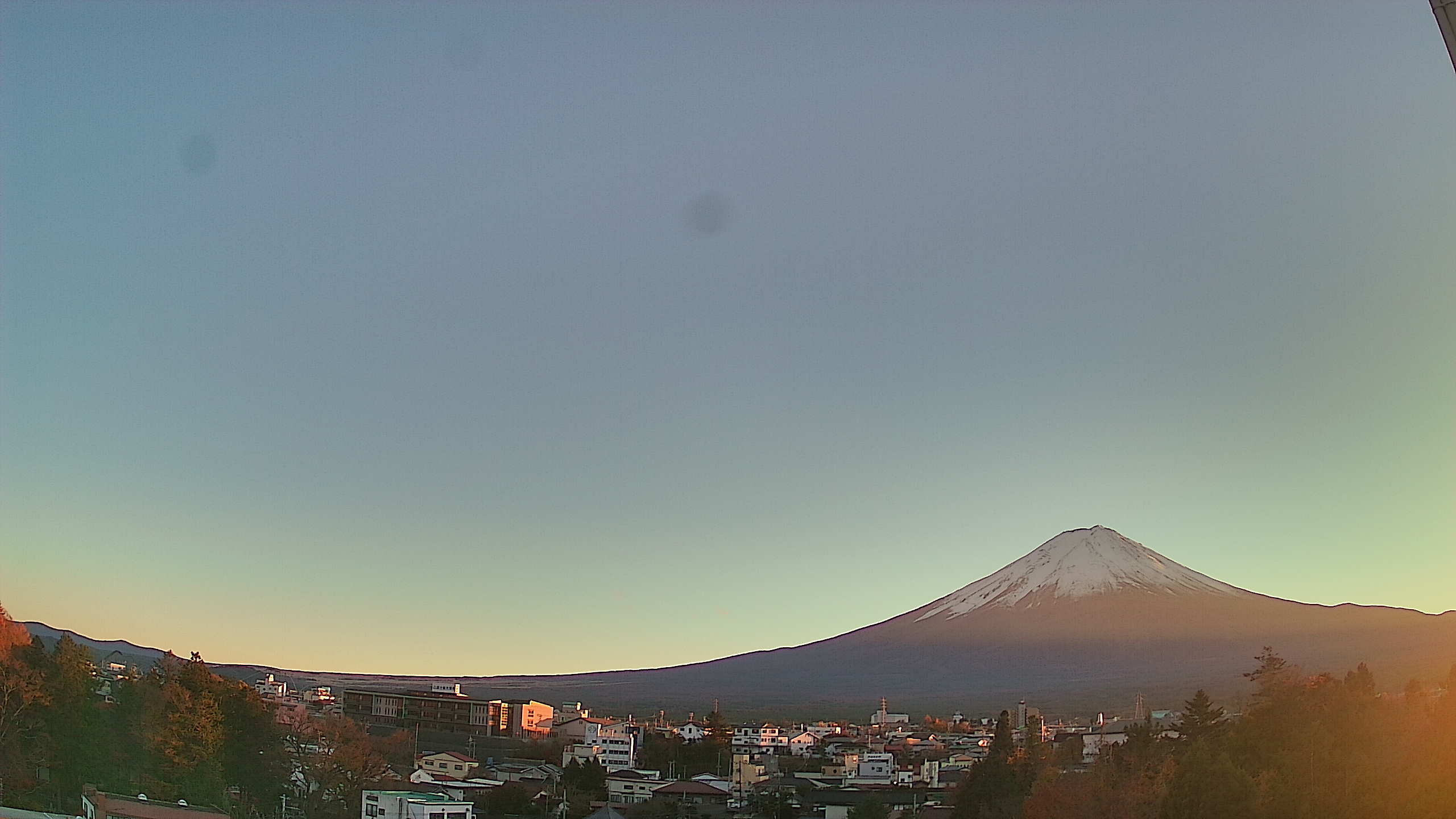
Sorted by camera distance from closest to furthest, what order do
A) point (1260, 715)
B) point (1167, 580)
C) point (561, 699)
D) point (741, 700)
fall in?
point (1260, 715) < point (561, 699) < point (741, 700) < point (1167, 580)

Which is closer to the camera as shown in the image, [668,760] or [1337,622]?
[668,760]

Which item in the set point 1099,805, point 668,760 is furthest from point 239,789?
point 1099,805

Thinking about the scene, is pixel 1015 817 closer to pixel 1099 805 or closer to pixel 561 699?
pixel 1099 805

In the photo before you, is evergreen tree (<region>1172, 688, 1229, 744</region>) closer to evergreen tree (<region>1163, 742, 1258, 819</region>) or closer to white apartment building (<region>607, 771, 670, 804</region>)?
Result: evergreen tree (<region>1163, 742, 1258, 819</region>)

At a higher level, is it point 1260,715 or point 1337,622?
point 1337,622

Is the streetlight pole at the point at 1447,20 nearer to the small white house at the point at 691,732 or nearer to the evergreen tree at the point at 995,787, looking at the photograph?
the evergreen tree at the point at 995,787

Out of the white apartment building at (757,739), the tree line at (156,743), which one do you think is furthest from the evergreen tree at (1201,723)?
the tree line at (156,743)

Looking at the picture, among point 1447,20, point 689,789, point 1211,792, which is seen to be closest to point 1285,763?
point 1211,792
